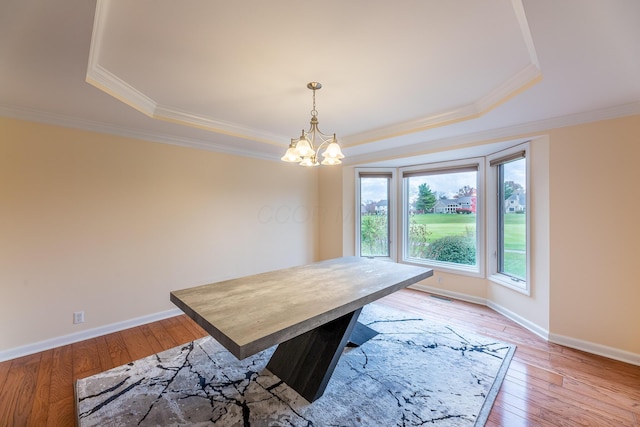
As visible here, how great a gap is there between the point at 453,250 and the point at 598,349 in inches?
75.3

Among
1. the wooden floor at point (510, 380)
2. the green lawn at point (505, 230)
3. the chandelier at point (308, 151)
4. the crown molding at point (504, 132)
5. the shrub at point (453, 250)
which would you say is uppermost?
the crown molding at point (504, 132)

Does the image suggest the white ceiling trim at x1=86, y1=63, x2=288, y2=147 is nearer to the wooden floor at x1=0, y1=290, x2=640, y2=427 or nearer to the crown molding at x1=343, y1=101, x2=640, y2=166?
the crown molding at x1=343, y1=101, x2=640, y2=166

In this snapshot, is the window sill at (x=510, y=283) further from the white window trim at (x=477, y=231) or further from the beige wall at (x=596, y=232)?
the beige wall at (x=596, y=232)

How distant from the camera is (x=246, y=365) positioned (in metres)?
2.28

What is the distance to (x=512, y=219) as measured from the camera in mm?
3361

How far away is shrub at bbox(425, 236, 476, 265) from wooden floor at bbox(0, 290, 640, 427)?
1.13 m

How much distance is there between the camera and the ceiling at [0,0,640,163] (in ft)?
4.62

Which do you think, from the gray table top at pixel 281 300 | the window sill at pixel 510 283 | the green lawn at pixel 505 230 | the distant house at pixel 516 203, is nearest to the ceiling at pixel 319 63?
the distant house at pixel 516 203

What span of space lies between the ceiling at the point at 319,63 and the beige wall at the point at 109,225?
35cm

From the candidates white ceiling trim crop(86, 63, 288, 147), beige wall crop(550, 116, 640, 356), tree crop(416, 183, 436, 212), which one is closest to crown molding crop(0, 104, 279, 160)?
white ceiling trim crop(86, 63, 288, 147)

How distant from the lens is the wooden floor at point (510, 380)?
173 cm

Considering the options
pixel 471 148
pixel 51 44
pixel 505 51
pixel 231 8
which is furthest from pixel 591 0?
pixel 51 44

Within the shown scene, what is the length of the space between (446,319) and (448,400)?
1.51 metres

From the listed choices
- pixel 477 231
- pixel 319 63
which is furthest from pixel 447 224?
pixel 319 63
